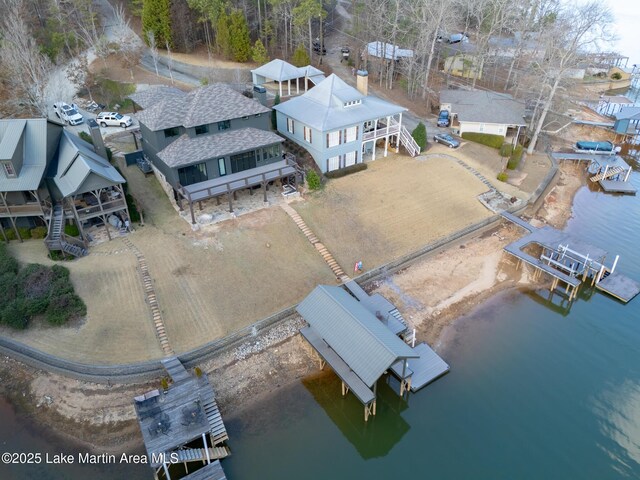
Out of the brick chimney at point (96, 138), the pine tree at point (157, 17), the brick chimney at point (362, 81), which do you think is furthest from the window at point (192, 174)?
the pine tree at point (157, 17)

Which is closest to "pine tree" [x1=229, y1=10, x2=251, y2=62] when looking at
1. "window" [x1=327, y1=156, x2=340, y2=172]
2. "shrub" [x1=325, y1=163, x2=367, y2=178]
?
"window" [x1=327, y1=156, x2=340, y2=172]

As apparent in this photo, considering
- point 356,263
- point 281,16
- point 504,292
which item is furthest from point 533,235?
point 281,16

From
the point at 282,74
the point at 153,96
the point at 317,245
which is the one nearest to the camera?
the point at 317,245

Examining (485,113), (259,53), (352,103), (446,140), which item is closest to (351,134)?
(352,103)

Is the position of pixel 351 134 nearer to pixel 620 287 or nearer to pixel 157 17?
pixel 620 287

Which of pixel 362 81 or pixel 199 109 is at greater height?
pixel 362 81

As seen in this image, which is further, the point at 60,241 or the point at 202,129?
the point at 202,129
